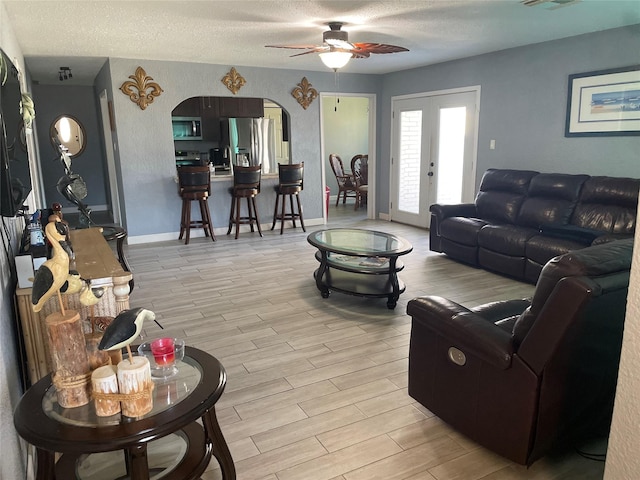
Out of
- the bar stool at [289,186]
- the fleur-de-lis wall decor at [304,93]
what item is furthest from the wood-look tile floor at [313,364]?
the fleur-de-lis wall decor at [304,93]

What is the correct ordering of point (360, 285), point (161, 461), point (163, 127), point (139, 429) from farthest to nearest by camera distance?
point (163, 127), point (360, 285), point (161, 461), point (139, 429)

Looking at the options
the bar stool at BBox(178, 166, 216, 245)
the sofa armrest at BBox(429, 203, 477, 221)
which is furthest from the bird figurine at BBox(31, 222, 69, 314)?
the bar stool at BBox(178, 166, 216, 245)

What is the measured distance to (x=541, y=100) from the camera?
5164 mm

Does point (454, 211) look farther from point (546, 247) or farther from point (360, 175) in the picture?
point (360, 175)

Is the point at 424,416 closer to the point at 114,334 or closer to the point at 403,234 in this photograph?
the point at 114,334

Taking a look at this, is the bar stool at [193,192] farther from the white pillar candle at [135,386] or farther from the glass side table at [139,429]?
the white pillar candle at [135,386]

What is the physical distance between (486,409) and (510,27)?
3780mm

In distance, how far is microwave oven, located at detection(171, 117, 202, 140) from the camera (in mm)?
8828

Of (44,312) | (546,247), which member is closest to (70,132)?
(44,312)

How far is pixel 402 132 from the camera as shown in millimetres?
7371

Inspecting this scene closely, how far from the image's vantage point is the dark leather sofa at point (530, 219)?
415 centimetres

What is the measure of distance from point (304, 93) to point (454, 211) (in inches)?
126

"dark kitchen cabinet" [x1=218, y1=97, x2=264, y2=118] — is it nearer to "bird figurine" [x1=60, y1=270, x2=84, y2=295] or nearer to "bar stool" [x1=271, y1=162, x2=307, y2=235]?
"bar stool" [x1=271, y1=162, x2=307, y2=235]

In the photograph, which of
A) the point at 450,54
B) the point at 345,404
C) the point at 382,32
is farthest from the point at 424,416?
the point at 450,54
